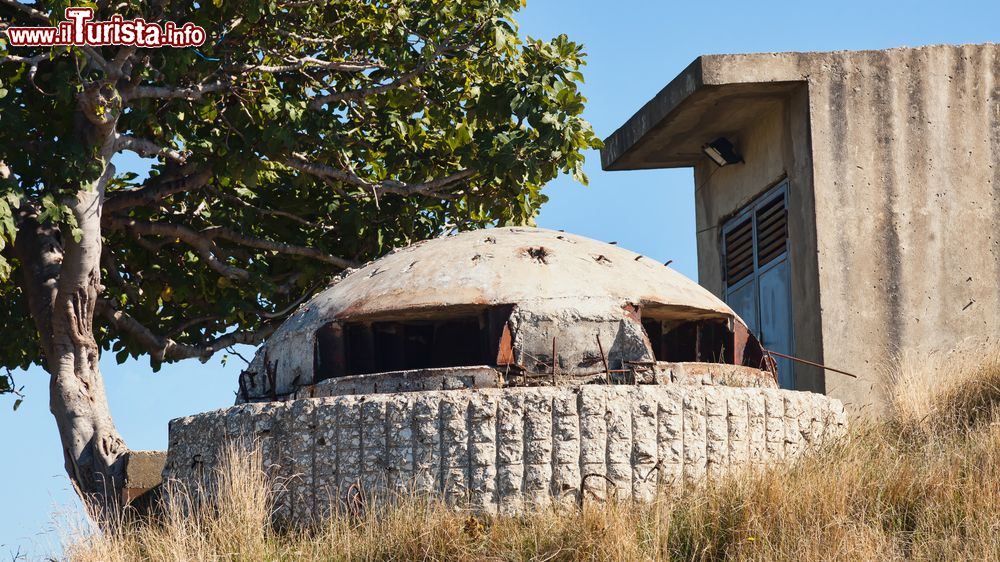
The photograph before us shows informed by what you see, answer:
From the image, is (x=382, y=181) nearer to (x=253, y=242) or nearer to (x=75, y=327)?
(x=253, y=242)

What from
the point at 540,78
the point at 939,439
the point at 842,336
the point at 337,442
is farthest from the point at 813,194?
the point at 337,442

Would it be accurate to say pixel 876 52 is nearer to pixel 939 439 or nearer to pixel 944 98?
pixel 944 98

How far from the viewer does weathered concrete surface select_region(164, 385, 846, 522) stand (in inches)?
318

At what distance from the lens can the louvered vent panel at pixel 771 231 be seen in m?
13.7

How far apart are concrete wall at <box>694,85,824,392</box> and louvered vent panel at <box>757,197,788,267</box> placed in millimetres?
222

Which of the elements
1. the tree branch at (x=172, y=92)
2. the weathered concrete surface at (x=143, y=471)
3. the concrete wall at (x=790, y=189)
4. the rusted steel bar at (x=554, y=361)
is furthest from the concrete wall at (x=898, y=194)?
the weathered concrete surface at (x=143, y=471)

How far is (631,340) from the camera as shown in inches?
355

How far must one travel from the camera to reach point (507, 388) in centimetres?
832

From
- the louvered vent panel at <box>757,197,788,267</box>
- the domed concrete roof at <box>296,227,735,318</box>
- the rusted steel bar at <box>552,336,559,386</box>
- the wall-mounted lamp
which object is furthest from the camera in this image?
the wall-mounted lamp

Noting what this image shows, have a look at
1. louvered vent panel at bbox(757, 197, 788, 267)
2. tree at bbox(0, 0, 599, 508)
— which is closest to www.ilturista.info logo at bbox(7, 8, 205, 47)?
tree at bbox(0, 0, 599, 508)

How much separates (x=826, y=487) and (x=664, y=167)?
345 inches

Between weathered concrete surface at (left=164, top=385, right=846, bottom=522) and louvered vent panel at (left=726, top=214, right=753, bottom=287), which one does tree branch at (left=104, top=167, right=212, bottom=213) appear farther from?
louvered vent panel at (left=726, top=214, right=753, bottom=287)

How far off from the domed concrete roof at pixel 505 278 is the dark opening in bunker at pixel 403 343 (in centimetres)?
14

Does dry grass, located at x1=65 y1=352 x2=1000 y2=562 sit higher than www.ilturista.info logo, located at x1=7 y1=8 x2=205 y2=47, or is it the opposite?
www.ilturista.info logo, located at x1=7 y1=8 x2=205 y2=47
